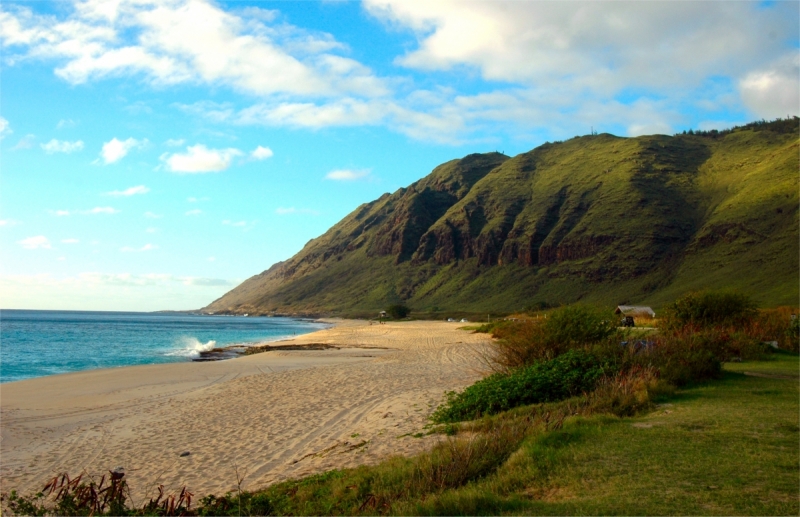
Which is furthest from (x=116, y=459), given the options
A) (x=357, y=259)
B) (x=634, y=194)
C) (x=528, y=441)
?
(x=357, y=259)

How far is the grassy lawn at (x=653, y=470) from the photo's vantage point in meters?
5.38

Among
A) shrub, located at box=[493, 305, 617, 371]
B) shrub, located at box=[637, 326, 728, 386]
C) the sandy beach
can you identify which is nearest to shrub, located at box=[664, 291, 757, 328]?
the sandy beach

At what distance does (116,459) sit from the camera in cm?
1091

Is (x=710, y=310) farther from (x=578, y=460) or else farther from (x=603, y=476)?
(x=603, y=476)

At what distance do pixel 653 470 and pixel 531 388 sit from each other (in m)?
5.08

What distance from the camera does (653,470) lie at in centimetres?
637

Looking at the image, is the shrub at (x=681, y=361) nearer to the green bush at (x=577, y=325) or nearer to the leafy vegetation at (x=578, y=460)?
the leafy vegetation at (x=578, y=460)

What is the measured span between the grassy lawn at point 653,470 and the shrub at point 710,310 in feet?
54.0

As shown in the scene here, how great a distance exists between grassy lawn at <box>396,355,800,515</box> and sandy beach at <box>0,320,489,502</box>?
2.96 meters

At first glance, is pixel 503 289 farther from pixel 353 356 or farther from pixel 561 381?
pixel 561 381

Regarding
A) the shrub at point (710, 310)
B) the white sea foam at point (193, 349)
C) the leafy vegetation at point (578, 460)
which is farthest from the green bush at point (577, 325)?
the white sea foam at point (193, 349)

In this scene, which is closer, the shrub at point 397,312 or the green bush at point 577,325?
the green bush at point 577,325

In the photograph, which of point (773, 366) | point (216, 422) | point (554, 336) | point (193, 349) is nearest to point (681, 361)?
point (554, 336)

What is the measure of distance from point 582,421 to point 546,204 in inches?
4960
